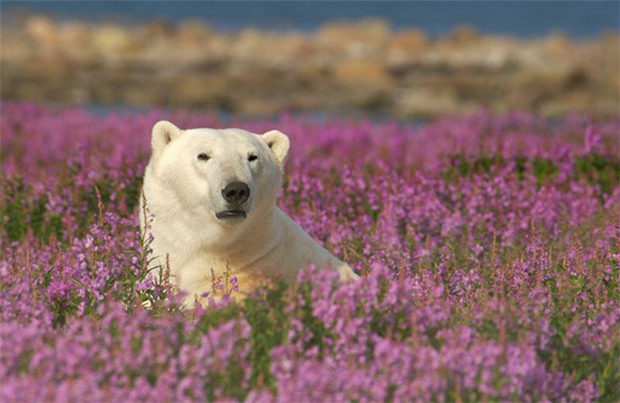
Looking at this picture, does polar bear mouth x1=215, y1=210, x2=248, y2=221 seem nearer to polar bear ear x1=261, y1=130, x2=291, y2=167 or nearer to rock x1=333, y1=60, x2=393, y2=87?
polar bear ear x1=261, y1=130, x2=291, y2=167

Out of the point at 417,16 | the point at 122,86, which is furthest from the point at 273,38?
the point at 417,16

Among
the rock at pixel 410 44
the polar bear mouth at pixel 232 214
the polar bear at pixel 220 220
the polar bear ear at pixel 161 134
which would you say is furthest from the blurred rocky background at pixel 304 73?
the polar bear mouth at pixel 232 214

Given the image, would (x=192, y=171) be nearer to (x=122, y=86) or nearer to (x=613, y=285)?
(x=613, y=285)

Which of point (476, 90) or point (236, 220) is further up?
point (476, 90)

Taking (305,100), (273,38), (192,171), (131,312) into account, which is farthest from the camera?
(273,38)

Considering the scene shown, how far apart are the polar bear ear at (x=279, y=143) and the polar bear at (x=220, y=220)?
0.64 feet

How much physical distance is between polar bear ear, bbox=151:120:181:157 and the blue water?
9091 cm

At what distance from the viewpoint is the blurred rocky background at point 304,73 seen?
29234 mm

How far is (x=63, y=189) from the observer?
752 centimetres

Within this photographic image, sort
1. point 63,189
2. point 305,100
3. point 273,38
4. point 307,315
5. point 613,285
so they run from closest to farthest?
1. point 307,315
2. point 613,285
3. point 63,189
4. point 305,100
5. point 273,38

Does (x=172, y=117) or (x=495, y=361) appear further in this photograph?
(x=172, y=117)

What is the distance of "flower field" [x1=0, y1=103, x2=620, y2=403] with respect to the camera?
322 cm

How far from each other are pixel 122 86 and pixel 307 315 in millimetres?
28961

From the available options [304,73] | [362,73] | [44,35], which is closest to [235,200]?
[362,73]
